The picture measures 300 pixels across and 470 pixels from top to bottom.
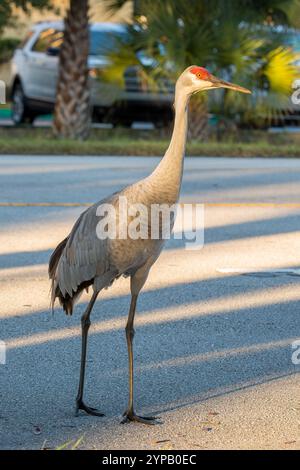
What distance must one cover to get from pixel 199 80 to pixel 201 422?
5.32ft

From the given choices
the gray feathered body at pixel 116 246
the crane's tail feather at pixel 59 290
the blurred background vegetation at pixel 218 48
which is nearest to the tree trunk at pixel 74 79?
the blurred background vegetation at pixel 218 48

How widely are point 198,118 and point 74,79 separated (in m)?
2.06

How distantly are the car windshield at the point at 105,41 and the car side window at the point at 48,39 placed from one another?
690 mm

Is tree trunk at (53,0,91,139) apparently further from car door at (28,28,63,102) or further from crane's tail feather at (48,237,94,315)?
crane's tail feather at (48,237,94,315)

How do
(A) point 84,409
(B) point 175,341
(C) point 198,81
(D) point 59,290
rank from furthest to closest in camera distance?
(B) point 175,341
(D) point 59,290
(C) point 198,81
(A) point 84,409

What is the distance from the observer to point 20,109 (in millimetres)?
21812

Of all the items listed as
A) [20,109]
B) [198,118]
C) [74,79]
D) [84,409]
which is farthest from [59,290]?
[20,109]

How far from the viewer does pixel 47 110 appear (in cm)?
2134

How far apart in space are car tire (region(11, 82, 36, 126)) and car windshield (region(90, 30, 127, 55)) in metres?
1.81

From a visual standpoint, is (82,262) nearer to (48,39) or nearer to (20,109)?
(48,39)

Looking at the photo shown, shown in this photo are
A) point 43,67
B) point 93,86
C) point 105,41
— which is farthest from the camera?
point 43,67

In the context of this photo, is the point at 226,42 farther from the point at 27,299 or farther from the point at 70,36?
the point at 27,299

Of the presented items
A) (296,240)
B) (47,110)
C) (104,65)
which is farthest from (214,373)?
(47,110)

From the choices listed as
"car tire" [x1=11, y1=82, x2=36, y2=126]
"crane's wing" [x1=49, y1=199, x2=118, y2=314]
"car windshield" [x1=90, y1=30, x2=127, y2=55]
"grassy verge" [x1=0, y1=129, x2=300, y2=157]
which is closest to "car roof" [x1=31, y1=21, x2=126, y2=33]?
"car windshield" [x1=90, y1=30, x2=127, y2=55]
